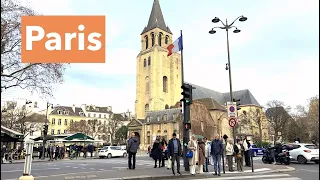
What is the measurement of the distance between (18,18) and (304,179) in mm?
16880

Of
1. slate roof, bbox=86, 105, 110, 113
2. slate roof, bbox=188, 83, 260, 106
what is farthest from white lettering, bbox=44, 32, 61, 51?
slate roof, bbox=86, 105, 110, 113

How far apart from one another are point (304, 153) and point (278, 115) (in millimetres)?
44506

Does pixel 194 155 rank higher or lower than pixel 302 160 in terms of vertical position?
higher

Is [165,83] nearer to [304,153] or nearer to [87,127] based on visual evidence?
[87,127]

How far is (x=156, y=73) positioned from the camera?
9981 cm

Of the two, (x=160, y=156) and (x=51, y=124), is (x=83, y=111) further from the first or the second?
(x=160, y=156)

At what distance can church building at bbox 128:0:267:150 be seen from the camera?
8594 centimetres

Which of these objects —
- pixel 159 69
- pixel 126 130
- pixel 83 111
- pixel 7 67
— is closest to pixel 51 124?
pixel 83 111

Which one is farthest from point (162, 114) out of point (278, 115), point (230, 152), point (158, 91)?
point (230, 152)

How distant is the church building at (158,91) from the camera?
282 ft

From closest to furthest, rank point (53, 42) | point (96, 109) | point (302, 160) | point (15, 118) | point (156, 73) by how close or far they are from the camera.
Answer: point (53, 42)
point (302, 160)
point (15, 118)
point (156, 73)
point (96, 109)

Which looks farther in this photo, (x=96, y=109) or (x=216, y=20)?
(x=96, y=109)

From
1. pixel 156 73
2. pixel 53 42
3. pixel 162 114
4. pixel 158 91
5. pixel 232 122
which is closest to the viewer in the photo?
pixel 53 42

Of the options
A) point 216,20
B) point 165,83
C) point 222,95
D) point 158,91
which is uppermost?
point 165,83
